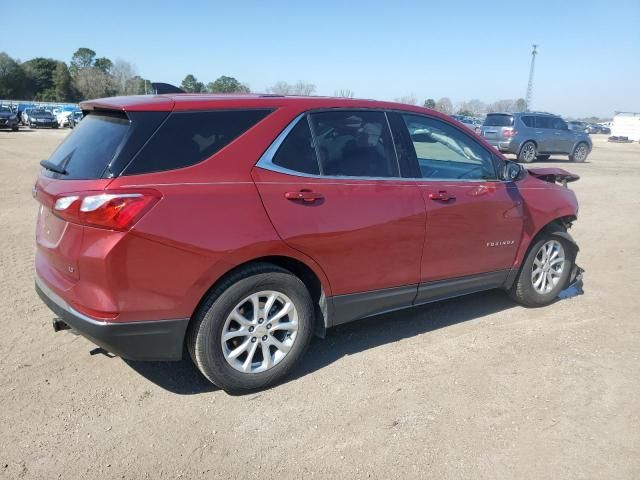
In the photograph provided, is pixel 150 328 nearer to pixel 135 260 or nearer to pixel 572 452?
pixel 135 260

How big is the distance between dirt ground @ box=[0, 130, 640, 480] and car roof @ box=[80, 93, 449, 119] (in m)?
1.75

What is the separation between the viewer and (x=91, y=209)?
2.74 metres

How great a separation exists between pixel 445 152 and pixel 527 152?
16.6 meters

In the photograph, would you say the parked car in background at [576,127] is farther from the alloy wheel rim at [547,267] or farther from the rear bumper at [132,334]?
the rear bumper at [132,334]

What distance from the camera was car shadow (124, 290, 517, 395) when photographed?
3.49 metres

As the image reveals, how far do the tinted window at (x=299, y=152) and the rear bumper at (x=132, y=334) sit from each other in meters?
1.14

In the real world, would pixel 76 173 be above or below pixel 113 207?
above

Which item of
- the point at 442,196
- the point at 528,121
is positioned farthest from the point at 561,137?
the point at 442,196

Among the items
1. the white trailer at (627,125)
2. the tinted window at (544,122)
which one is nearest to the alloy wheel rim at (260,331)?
the tinted window at (544,122)

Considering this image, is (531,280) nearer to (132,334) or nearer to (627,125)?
(132,334)

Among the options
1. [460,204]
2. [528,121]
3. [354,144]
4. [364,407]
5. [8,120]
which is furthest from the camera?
[8,120]

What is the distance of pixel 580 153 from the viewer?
2153 cm

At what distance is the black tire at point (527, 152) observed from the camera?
1916cm

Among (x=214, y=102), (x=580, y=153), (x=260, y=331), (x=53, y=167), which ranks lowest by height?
(x=580, y=153)
